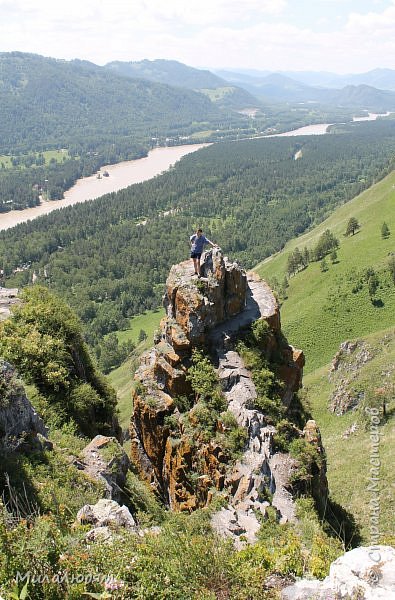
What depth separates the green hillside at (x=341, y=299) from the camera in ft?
255

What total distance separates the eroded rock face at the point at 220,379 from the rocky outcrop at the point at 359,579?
9659 millimetres

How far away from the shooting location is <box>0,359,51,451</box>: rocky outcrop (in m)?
17.5

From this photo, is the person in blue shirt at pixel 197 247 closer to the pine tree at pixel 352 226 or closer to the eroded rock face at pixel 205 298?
Result: the eroded rock face at pixel 205 298

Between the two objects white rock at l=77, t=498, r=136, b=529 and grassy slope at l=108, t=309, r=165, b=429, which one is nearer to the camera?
white rock at l=77, t=498, r=136, b=529

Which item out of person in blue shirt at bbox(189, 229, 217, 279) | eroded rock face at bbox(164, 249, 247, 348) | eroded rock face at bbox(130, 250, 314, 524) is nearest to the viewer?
eroded rock face at bbox(130, 250, 314, 524)

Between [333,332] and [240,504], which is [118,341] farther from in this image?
[240,504]

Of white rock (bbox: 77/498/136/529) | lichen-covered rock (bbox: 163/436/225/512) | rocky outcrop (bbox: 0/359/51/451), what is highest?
rocky outcrop (bbox: 0/359/51/451)

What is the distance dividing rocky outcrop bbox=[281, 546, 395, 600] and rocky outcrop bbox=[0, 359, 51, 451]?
39.5 feet

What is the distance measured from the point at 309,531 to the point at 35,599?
11.2 meters

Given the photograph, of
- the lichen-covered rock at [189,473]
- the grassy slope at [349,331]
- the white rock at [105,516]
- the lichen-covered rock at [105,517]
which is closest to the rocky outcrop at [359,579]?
the lichen-covered rock at [105,517]

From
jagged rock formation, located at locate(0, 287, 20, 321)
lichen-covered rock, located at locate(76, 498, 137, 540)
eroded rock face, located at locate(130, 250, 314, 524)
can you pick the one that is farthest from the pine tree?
lichen-covered rock, located at locate(76, 498, 137, 540)

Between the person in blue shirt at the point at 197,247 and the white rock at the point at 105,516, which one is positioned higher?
the person in blue shirt at the point at 197,247

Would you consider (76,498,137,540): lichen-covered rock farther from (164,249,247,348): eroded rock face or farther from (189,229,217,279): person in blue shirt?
(189,229,217,279): person in blue shirt

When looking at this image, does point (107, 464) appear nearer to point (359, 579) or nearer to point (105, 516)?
point (105, 516)
